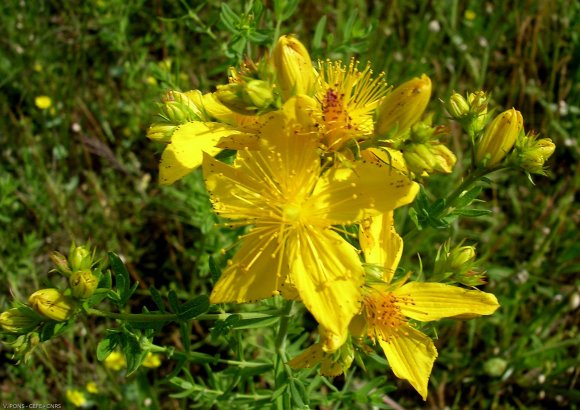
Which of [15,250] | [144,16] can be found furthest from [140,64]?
[15,250]

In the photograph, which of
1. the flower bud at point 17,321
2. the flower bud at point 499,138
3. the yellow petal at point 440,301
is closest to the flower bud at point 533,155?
the flower bud at point 499,138

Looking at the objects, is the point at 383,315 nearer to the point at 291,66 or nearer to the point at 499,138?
the point at 499,138

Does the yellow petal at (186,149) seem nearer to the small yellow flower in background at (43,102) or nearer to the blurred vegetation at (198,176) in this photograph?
the blurred vegetation at (198,176)

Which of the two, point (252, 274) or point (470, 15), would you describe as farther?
point (470, 15)

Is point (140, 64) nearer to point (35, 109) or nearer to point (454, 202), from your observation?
point (35, 109)

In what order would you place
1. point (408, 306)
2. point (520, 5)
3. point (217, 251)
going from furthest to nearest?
point (520, 5) < point (217, 251) < point (408, 306)

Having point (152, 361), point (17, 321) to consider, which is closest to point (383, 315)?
point (17, 321)
